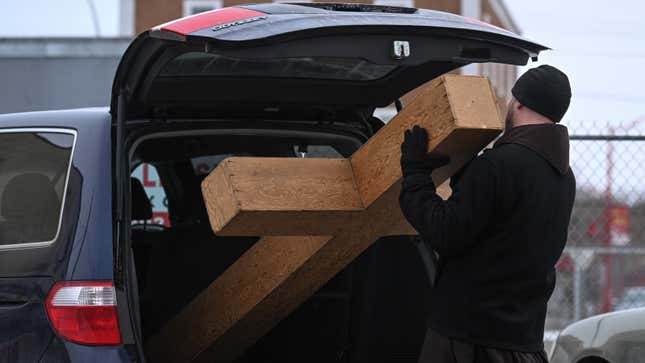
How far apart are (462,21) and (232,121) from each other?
1211 mm

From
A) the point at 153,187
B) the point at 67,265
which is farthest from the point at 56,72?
the point at 67,265

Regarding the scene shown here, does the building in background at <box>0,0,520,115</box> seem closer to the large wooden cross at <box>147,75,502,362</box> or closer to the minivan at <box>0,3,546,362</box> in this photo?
the minivan at <box>0,3,546,362</box>

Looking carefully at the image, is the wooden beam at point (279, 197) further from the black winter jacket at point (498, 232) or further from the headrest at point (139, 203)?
the headrest at point (139, 203)

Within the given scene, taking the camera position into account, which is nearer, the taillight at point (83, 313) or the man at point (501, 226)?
the man at point (501, 226)

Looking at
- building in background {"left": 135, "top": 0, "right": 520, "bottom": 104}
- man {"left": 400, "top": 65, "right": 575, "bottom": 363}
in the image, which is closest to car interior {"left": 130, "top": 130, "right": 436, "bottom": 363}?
man {"left": 400, "top": 65, "right": 575, "bottom": 363}

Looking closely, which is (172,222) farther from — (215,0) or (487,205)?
(215,0)

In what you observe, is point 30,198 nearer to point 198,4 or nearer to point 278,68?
point 278,68

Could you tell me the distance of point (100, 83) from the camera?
13.5m

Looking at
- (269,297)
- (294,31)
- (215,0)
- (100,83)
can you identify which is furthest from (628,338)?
(215,0)

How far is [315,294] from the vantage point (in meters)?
4.77

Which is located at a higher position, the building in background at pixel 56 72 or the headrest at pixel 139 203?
the headrest at pixel 139 203

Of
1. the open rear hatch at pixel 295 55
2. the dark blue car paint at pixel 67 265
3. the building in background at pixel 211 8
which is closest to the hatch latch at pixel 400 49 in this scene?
the open rear hatch at pixel 295 55

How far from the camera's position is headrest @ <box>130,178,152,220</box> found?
17.3 ft

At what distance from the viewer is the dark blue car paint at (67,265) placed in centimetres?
359
